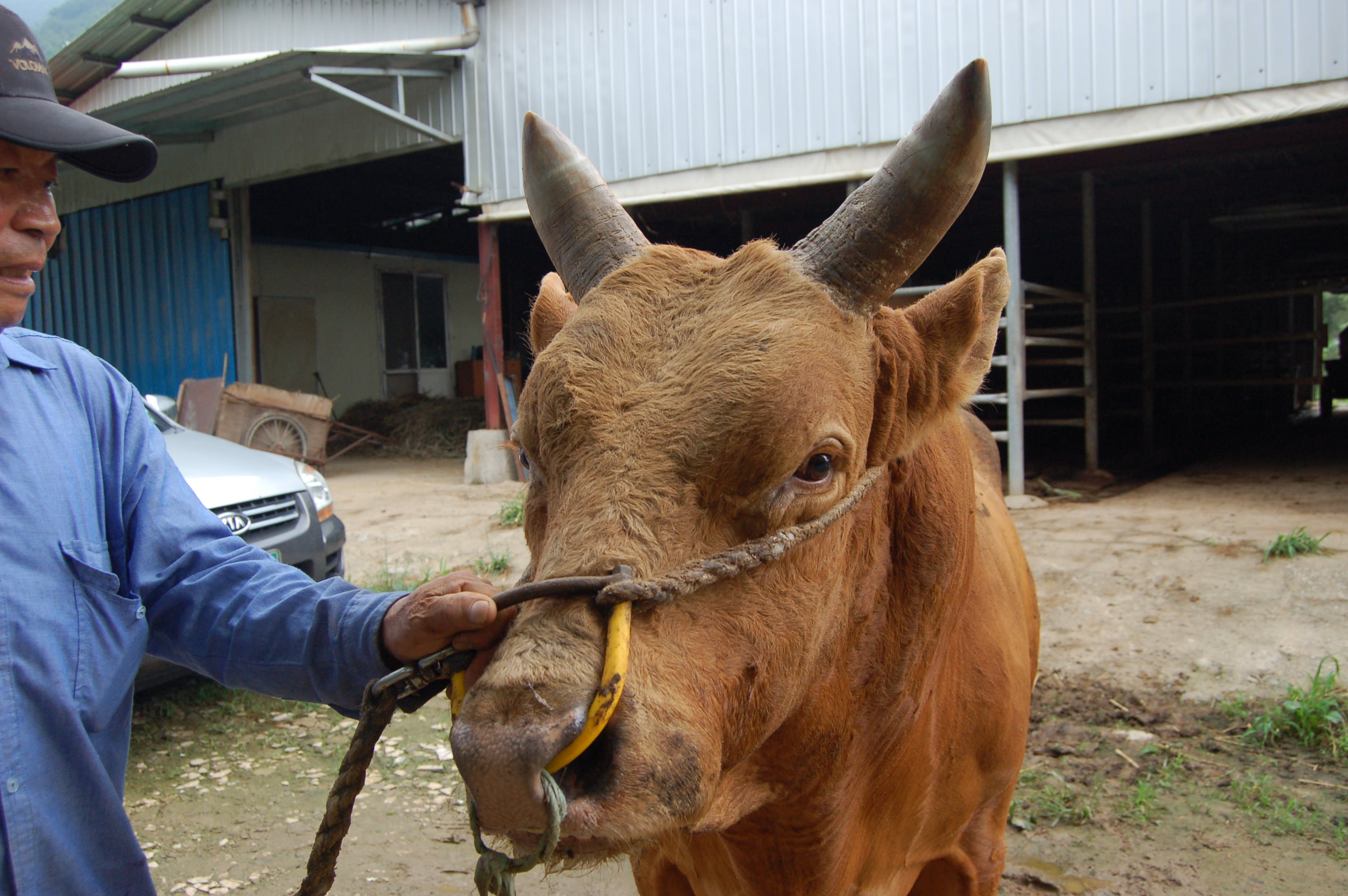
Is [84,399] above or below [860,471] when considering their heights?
above

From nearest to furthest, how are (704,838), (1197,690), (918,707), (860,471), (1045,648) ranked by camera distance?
(860,471), (918,707), (704,838), (1197,690), (1045,648)

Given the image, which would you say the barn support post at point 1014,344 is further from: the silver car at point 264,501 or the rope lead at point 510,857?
the rope lead at point 510,857

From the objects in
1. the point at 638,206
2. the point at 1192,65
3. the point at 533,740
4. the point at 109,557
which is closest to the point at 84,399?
the point at 109,557

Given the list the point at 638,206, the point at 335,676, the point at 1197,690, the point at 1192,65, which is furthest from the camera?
the point at 638,206

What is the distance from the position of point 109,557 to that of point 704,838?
5.27ft

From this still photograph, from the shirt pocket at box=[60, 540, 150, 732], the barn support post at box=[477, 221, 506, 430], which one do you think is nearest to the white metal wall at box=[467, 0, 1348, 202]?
the barn support post at box=[477, 221, 506, 430]

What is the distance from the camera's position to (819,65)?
9570 millimetres

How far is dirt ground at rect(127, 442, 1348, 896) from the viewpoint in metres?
3.61

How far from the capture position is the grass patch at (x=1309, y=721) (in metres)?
4.25

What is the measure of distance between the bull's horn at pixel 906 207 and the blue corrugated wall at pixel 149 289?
15403mm

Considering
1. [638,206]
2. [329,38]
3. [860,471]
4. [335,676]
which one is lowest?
[335,676]

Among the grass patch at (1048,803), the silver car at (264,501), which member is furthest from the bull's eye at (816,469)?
the silver car at (264,501)

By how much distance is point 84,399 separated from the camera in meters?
1.90

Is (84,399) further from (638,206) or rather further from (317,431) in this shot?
(317,431)
